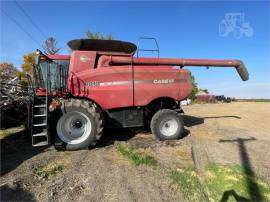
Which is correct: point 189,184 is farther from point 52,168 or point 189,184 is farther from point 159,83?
point 159,83

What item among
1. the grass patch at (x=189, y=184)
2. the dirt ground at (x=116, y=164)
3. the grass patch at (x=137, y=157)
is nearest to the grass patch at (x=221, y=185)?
the grass patch at (x=189, y=184)

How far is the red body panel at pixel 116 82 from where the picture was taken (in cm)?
757

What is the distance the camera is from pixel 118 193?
426cm

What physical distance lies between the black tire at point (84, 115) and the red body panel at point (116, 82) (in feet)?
2.21

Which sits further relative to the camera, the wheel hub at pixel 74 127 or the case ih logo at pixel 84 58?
the case ih logo at pixel 84 58

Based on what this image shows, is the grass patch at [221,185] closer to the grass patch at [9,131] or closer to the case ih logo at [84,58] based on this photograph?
the case ih logo at [84,58]

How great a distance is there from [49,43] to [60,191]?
120 ft

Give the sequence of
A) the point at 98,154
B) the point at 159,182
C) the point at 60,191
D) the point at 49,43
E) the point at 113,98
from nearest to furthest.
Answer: the point at 60,191
the point at 159,182
the point at 98,154
the point at 113,98
the point at 49,43

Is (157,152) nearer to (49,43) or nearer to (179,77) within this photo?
(179,77)

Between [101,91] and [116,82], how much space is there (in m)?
0.51

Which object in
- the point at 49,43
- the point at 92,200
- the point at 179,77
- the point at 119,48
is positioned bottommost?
the point at 92,200

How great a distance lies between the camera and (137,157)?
610 centimetres

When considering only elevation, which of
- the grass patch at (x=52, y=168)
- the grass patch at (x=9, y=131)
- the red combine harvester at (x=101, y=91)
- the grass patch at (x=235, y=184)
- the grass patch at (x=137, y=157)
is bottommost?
the grass patch at (x=235, y=184)

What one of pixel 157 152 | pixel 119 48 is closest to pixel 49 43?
pixel 119 48
